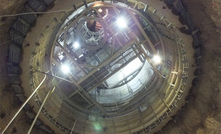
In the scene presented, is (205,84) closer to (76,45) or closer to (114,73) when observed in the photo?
(114,73)

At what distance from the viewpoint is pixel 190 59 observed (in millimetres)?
6926

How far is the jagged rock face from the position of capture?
599 cm

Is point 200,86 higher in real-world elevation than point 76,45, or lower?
lower

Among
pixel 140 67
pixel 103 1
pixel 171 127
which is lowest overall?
pixel 171 127

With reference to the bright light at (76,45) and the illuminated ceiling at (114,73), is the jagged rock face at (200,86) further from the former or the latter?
the bright light at (76,45)

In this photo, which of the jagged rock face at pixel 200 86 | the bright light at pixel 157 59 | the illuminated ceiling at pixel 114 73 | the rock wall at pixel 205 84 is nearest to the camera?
the jagged rock face at pixel 200 86

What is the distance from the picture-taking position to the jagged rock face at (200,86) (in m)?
5.99

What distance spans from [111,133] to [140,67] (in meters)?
2.99

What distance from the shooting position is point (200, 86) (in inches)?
283

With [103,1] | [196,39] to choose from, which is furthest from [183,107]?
[103,1]

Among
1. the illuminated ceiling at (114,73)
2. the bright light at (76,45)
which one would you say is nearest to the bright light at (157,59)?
the illuminated ceiling at (114,73)

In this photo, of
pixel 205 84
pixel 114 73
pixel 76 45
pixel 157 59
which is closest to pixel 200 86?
pixel 205 84

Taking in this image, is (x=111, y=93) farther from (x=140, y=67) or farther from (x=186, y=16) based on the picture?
(x=186, y=16)

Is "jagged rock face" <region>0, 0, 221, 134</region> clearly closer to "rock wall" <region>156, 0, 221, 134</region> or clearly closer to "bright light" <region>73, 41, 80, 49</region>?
"rock wall" <region>156, 0, 221, 134</region>
